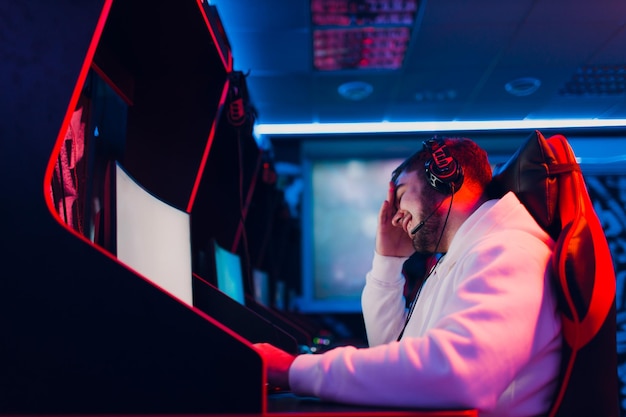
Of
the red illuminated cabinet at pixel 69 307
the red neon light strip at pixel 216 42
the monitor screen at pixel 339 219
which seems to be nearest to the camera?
the red illuminated cabinet at pixel 69 307

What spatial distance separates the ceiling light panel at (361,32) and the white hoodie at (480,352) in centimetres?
248

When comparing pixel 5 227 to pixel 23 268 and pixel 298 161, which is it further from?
pixel 298 161

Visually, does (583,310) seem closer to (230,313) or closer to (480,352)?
(480,352)

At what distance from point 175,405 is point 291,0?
9.15 ft

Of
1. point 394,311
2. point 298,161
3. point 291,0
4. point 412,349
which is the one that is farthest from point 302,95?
point 412,349

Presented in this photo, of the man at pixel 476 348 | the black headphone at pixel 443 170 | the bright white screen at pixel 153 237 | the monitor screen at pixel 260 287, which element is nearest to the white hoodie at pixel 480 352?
the man at pixel 476 348

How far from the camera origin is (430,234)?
4.51 ft

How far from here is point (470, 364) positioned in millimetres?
741

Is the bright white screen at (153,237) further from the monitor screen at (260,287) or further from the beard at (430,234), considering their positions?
the monitor screen at (260,287)

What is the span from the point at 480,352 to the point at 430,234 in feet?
2.10

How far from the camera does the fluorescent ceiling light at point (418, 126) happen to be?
17.9 ft

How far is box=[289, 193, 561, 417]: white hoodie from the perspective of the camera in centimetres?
74

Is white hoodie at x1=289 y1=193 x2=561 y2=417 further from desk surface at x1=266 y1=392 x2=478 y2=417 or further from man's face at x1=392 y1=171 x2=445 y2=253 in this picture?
man's face at x1=392 y1=171 x2=445 y2=253

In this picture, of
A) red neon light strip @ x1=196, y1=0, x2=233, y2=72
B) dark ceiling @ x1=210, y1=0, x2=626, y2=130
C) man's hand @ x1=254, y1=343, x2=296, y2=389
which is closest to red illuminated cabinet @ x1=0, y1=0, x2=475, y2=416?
man's hand @ x1=254, y1=343, x2=296, y2=389
